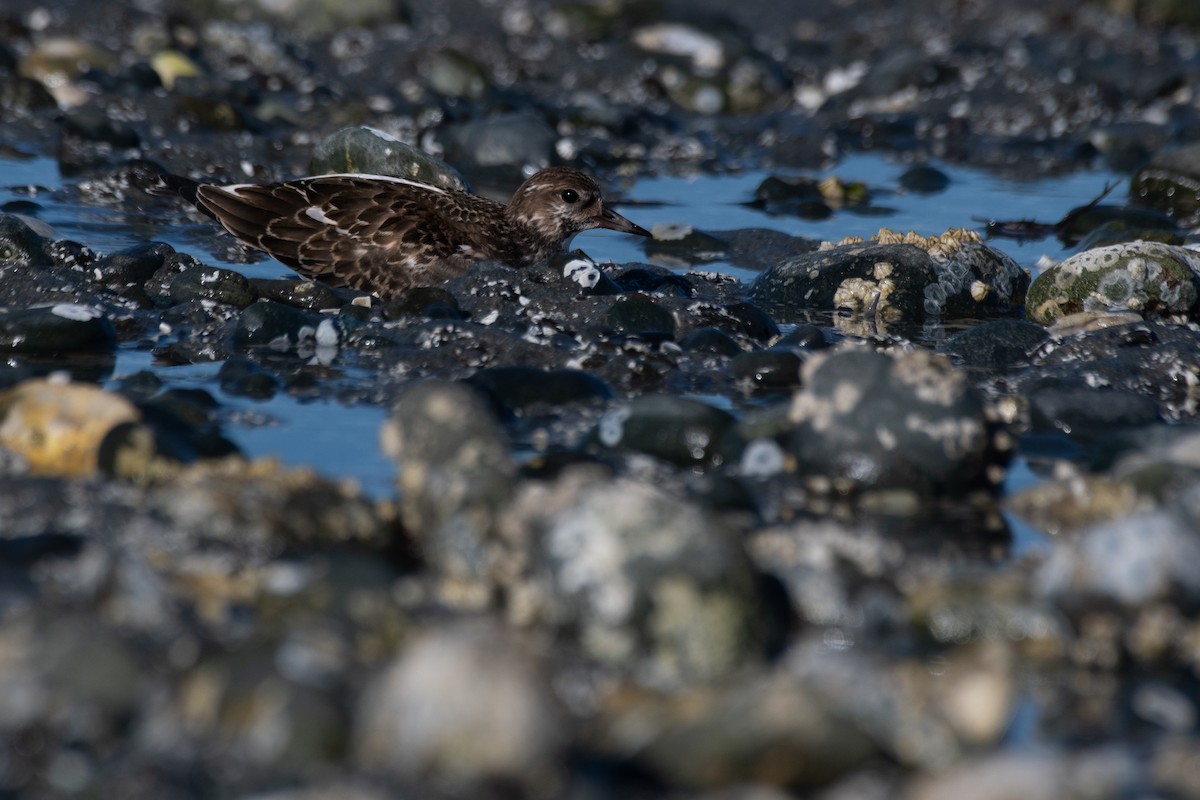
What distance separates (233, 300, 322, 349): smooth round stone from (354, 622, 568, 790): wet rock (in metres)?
3.11

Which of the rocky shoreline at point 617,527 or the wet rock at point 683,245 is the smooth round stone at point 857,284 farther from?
the wet rock at point 683,245

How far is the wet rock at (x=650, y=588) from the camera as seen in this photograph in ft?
9.59

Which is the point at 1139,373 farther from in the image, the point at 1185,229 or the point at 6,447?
the point at 6,447

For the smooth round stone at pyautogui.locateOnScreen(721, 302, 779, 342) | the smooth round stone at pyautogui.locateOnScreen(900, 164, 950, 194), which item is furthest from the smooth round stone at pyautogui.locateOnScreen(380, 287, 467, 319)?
the smooth round stone at pyautogui.locateOnScreen(900, 164, 950, 194)

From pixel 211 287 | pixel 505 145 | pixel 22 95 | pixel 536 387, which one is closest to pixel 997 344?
pixel 536 387

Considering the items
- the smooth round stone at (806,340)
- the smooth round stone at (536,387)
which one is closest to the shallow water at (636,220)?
the smooth round stone at (536,387)

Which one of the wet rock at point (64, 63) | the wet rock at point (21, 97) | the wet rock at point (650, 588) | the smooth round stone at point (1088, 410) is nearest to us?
the wet rock at point (650, 588)

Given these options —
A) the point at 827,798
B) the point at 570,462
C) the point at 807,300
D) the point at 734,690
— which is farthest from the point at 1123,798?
the point at 807,300

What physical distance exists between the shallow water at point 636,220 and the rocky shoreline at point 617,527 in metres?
0.14

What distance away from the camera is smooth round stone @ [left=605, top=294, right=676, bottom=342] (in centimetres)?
560

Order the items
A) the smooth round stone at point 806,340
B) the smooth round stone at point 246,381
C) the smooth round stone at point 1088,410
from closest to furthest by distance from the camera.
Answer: the smooth round stone at point 1088,410 → the smooth round stone at point 246,381 → the smooth round stone at point 806,340

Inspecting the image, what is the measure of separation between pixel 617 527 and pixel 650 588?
15 cm

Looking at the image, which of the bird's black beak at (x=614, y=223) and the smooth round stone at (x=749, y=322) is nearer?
the smooth round stone at (x=749, y=322)

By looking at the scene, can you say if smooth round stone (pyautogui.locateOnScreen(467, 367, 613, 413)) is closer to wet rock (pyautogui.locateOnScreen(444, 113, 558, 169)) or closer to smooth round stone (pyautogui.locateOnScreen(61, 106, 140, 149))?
wet rock (pyautogui.locateOnScreen(444, 113, 558, 169))
